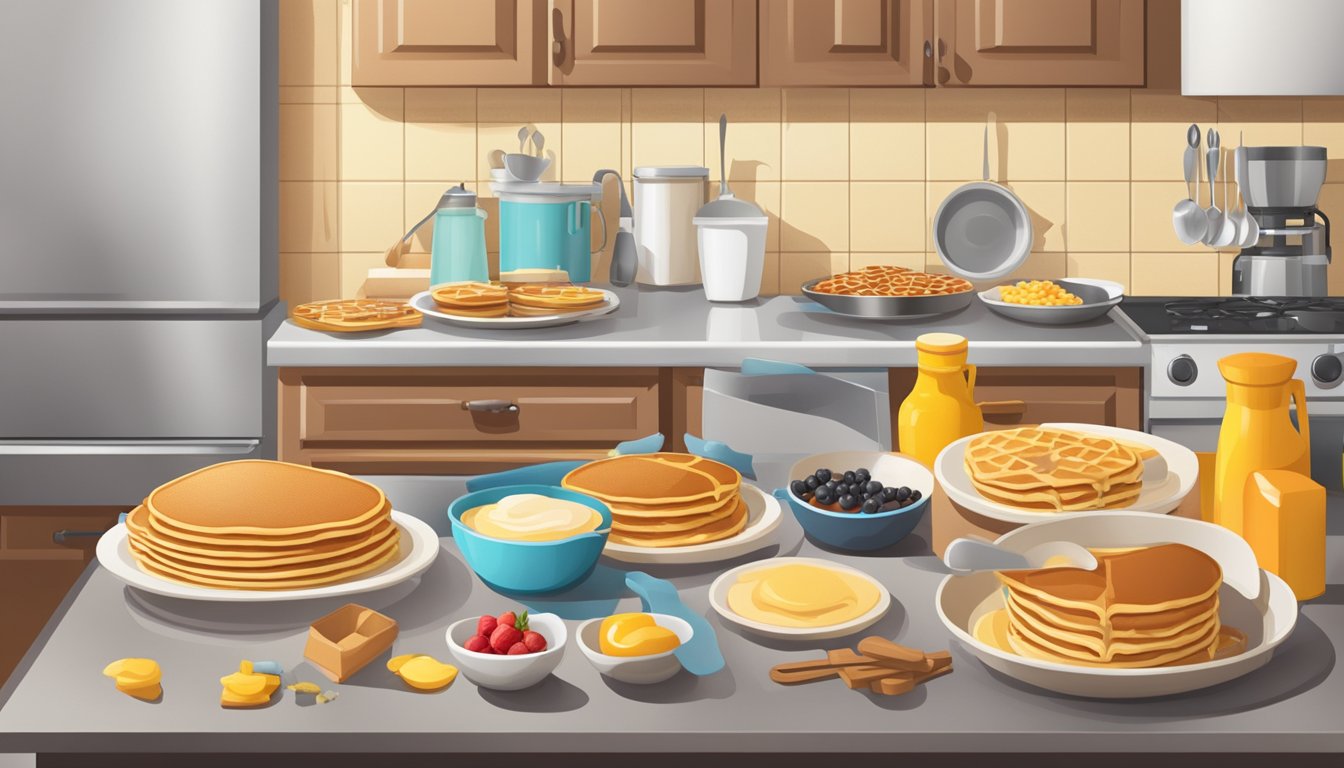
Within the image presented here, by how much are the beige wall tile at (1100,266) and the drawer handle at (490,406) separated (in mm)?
1459

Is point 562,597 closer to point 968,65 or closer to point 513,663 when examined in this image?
point 513,663

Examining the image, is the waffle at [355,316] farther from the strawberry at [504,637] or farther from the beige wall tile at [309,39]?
the strawberry at [504,637]

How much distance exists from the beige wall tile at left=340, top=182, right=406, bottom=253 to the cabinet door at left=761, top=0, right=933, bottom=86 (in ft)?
3.19

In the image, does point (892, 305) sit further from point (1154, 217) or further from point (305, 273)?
point (305, 273)

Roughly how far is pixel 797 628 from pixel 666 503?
22cm

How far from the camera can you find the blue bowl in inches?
47.1

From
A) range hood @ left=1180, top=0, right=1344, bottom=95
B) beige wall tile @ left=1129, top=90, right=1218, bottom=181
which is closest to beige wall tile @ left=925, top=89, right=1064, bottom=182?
beige wall tile @ left=1129, top=90, right=1218, bottom=181

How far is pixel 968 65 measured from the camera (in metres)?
2.98

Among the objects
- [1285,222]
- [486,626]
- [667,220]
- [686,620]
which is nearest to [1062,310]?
[1285,222]

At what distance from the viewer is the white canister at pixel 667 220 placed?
10.4 feet

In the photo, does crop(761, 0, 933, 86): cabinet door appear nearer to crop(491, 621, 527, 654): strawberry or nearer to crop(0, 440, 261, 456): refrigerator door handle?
crop(0, 440, 261, 456): refrigerator door handle

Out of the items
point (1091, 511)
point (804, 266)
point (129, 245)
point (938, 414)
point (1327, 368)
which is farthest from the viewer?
point (804, 266)

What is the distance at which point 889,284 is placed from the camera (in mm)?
2945

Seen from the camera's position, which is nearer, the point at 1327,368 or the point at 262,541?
the point at 262,541
